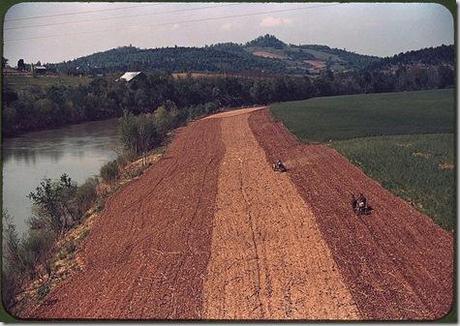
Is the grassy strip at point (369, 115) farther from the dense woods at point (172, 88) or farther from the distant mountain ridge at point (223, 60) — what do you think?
the distant mountain ridge at point (223, 60)

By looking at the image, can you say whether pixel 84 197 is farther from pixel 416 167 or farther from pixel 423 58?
pixel 423 58

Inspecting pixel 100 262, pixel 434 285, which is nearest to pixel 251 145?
pixel 100 262

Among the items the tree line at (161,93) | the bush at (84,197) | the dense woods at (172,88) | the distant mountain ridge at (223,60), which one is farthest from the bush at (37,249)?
the tree line at (161,93)

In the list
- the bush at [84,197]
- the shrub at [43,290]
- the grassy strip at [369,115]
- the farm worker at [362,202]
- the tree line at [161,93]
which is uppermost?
the tree line at [161,93]

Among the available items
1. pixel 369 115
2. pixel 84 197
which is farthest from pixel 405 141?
pixel 84 197

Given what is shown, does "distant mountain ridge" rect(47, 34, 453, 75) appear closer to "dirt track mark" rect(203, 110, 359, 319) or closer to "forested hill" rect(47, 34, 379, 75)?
"forested hill" rect(47, 34, 379, 75)

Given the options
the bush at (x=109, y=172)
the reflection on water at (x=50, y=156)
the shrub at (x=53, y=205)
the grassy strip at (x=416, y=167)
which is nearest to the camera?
the grassy strip at (x=416, y=167)
